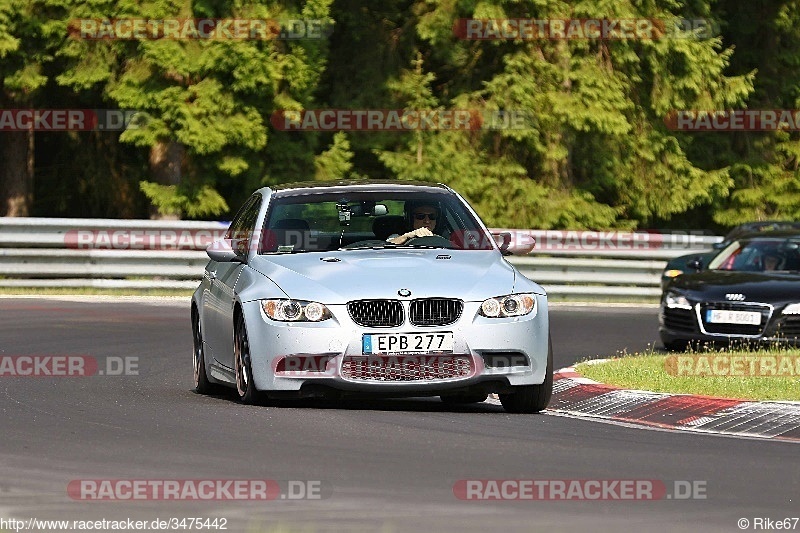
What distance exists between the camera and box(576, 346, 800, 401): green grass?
14359 mm

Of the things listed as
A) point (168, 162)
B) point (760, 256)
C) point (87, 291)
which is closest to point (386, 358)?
point (760, 256)

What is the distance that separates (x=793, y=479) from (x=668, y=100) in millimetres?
30160

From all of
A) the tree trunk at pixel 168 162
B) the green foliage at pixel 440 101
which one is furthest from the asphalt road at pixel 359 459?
the tree trunk at pixel 168 162

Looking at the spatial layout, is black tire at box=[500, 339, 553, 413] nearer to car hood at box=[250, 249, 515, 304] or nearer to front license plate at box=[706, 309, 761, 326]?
car hood at box=[250, 249, 515, 304]

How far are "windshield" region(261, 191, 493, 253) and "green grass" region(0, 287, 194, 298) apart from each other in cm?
1336

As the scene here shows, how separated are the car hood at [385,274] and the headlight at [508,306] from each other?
5 cm

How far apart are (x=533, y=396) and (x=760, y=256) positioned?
8675mm

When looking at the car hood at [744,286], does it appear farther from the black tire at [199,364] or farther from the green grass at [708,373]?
the black tire at [199,364]

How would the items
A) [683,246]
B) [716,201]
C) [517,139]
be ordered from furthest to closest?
[716,201], [517,139], [683,246]

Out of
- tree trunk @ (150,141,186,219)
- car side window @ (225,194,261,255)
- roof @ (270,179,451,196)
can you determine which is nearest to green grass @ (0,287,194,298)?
tree trunk @ (150,141,186,219)

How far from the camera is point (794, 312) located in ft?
62.7

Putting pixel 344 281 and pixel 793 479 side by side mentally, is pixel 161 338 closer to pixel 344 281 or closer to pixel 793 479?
pixel 344 281

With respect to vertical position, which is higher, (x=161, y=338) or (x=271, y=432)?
(x=271, y=432)

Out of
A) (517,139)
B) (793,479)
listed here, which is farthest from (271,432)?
(517,139)
